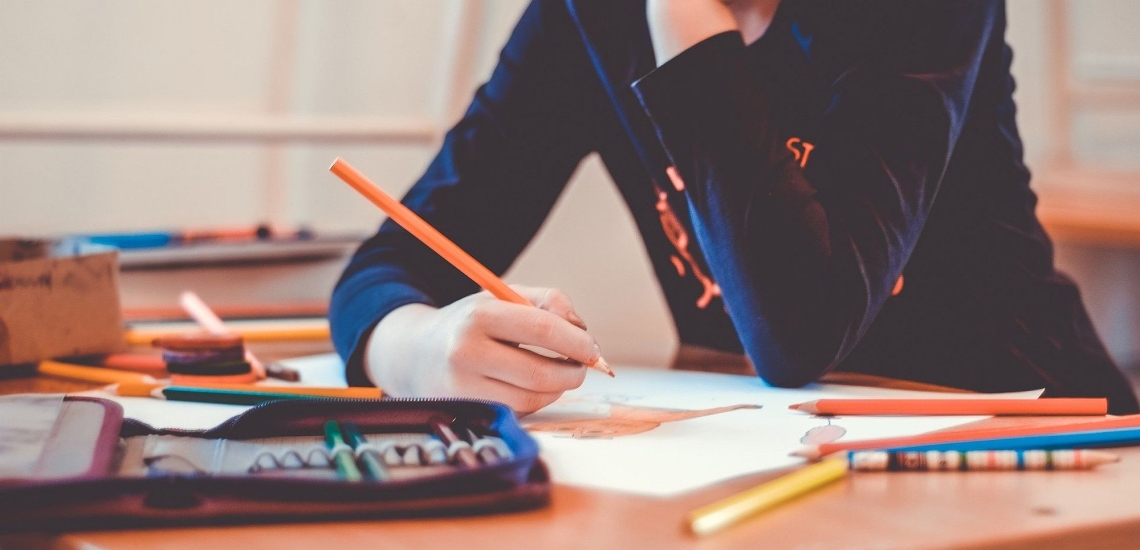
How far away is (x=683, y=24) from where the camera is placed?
2.21 feet

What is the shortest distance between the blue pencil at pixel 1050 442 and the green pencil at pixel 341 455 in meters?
→ 0.23

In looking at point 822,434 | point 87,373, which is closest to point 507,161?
point 87,373

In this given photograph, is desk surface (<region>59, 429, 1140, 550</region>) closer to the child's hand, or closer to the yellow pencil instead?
the yellow pencil

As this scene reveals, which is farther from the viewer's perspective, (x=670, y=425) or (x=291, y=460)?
(x=670, y=425)

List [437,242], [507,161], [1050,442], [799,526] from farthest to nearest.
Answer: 1. [507,161]
2. [437,242]
3. [1050,442]
4. [799,526]

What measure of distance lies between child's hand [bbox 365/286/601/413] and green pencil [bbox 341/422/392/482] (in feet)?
0.30

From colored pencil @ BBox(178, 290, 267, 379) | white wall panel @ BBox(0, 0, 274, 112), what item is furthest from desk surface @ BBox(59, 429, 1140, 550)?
white wall panel @ BBox(0, 0, 274, 112)

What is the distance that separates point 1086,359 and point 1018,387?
109 millimetres

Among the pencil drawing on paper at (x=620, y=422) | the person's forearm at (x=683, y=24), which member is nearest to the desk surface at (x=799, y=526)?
the pencil drawing on paper at (x=620, y=422)

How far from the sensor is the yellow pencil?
1.19 ft

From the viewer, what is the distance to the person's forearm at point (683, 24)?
2.19 feet

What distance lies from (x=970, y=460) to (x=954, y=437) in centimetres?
3

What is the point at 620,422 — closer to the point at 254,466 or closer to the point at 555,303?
the point at 555,303

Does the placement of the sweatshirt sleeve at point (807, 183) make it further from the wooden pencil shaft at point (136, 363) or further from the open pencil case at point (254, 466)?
the wooden pencil shaft at point (136, 363)
